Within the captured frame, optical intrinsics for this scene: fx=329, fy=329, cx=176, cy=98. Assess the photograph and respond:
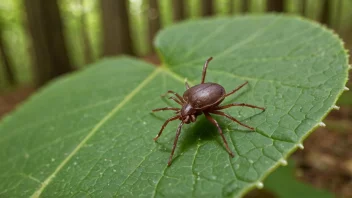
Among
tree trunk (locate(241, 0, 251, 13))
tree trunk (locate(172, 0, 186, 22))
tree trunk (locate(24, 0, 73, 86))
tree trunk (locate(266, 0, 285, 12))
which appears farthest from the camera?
tree trunk (locate(241, 0, 251, 13))

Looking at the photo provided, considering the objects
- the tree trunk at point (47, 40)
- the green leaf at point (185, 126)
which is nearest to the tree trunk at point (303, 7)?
the tree trunk at point (47, 40)

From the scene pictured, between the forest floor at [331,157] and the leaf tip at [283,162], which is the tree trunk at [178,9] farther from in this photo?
the leaf tip at [283,162]

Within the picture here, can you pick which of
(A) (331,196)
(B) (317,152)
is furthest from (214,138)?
(B) (317,152)

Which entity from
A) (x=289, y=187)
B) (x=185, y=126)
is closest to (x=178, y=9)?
(x=289, y=187)

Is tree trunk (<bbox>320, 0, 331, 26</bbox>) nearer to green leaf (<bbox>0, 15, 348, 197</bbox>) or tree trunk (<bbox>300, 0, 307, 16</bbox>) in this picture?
tree trunk (<bbox>300, 0, 307, 16</bbox>)

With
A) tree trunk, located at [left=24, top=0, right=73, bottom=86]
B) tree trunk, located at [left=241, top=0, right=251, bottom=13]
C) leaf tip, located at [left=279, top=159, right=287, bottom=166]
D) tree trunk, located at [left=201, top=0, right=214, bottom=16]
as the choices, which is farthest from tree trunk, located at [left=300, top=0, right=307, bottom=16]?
leaf tip, located at [left=279, top=159, right=287, bottom=166]

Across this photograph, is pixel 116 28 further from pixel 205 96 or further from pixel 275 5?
pixel 205 96

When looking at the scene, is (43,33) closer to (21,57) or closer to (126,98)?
(126,98)

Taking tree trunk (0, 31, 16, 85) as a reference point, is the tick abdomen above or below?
above
